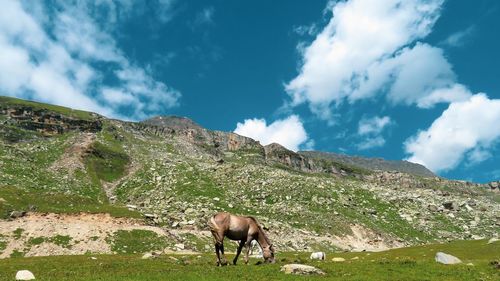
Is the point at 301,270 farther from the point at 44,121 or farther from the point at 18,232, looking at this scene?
the point at 44,121

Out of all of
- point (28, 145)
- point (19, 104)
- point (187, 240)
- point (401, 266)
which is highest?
point (19, 104)

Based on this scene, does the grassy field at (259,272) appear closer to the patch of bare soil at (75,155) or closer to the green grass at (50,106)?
the patch of bare soil at (75,155)

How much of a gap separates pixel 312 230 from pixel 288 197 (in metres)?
19.9

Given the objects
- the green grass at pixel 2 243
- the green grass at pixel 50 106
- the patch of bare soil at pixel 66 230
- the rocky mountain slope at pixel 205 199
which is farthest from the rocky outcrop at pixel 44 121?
the green grass at pixel 2 243

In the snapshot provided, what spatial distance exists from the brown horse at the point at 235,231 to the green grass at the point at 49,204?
54372mm

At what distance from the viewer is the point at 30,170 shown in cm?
11150

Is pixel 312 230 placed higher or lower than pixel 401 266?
higher

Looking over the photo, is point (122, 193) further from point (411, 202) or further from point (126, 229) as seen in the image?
point (411, 202)

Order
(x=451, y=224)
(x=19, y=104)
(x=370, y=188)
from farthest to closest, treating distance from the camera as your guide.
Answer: (x=19, y=104) → (x=370, y=188) → (x=451, y=224)

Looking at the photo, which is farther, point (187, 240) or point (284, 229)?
point (284, 229)

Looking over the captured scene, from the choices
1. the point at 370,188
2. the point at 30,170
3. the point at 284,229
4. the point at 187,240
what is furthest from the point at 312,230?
the point at 30,170

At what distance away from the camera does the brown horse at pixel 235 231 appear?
31.0 m

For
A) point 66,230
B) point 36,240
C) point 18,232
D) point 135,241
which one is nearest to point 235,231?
point 135,241

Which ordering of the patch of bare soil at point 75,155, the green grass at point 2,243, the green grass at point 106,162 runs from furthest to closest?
the green grass at point 106,162, the patch of bare soil at point 75,155, the green grass at point 2,243
